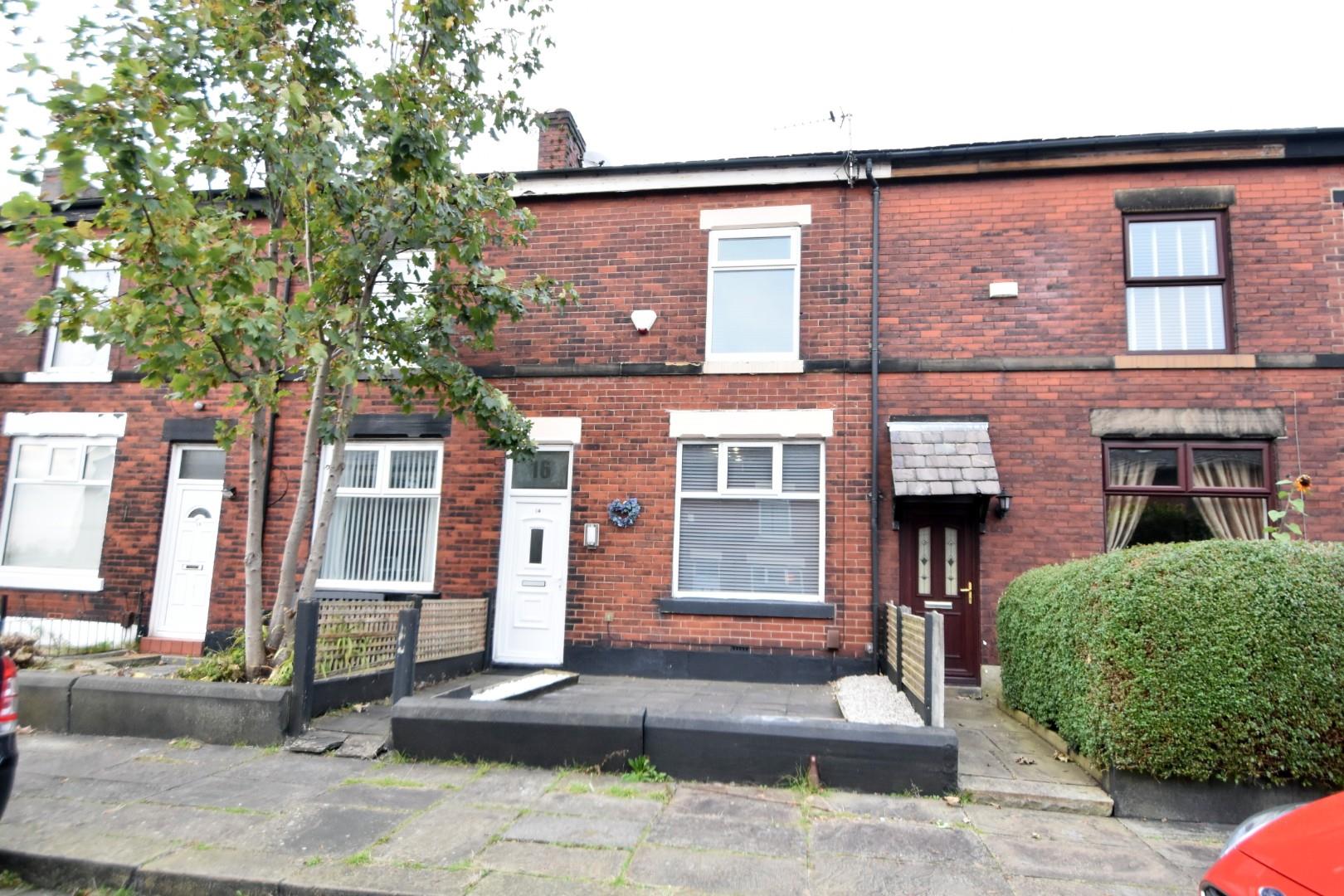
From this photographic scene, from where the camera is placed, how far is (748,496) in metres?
9.31

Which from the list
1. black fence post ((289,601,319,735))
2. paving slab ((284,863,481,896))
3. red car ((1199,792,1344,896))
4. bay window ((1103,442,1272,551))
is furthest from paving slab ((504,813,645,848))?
bay window ((1103,442,1272,551))

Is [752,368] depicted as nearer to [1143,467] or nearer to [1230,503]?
[1143,467]

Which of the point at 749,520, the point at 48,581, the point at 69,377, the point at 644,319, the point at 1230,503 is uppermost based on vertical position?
the point at 644,319

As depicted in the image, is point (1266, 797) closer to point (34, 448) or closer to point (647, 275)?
point (647, 275)

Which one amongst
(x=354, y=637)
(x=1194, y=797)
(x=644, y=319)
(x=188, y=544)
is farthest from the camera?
(x=188, y=544)

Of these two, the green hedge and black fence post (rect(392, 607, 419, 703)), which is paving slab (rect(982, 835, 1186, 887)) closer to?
the green hedge

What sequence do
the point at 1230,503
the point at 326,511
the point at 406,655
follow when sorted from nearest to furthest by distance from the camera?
the point at 406,655 < the point at 326,511 < the point at 1230,503

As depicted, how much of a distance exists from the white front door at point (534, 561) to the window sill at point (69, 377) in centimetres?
591

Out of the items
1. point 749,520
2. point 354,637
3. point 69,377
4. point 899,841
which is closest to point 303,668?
point 354,637

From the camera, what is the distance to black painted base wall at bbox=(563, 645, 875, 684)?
8.77 metres

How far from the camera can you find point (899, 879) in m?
4.12

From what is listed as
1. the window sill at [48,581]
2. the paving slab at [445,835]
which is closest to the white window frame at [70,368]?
the window sill at [48,581]

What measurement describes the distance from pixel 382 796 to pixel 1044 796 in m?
4.28

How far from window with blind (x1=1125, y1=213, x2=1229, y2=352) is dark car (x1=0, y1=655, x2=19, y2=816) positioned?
394 inches
